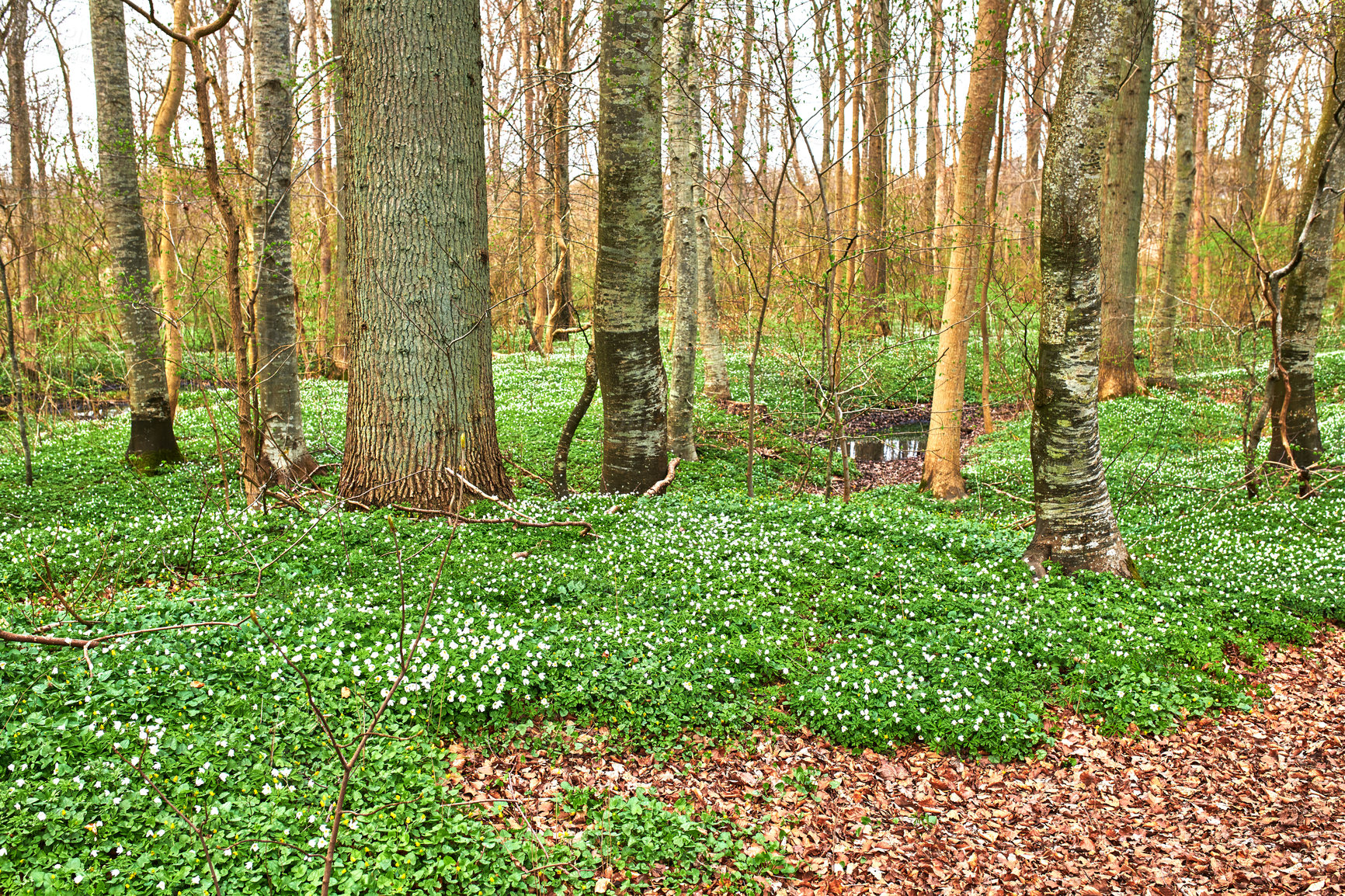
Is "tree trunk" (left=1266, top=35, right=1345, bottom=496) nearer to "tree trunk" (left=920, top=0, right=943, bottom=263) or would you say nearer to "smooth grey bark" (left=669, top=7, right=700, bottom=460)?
"tree trunk" (left=920, top=0, right=943, bottom=263)

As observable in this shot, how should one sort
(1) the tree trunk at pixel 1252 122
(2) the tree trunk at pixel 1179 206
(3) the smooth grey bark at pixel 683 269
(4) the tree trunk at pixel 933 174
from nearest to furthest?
(3) the smooth grey bark at pixel 683 269, (4) the tree trunk at pixel 933 174, (2) the tree trunk at pixel 1179 206, (1) the tree trunk at pixel 1252 122

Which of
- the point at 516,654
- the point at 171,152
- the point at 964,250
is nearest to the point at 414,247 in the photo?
the point at 516,654

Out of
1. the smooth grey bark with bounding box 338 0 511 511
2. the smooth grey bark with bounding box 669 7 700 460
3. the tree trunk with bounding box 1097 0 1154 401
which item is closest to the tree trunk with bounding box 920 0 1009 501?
the smooth grey bark with bounding box 669 7 700 460

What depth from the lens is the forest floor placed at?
12.3ft

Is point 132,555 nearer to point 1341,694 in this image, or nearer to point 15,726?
point 15,726

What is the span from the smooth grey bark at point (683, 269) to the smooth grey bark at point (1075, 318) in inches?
234

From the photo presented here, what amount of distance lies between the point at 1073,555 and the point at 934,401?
4.76 meters

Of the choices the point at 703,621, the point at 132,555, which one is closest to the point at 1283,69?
the point at 703,621

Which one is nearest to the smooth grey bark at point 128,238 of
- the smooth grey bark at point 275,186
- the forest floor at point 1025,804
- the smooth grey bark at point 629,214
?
the smooth grey bark at point 275,186

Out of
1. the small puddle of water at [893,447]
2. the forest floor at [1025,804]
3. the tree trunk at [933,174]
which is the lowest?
the forest floor at [1025,804]

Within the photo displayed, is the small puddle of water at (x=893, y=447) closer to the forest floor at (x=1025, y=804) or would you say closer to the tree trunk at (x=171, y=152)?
the forest floor at (x=1025, y=804)

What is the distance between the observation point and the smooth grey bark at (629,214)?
764cm

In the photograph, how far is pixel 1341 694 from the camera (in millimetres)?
5191

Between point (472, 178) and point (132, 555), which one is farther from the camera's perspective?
point (472, 178)
